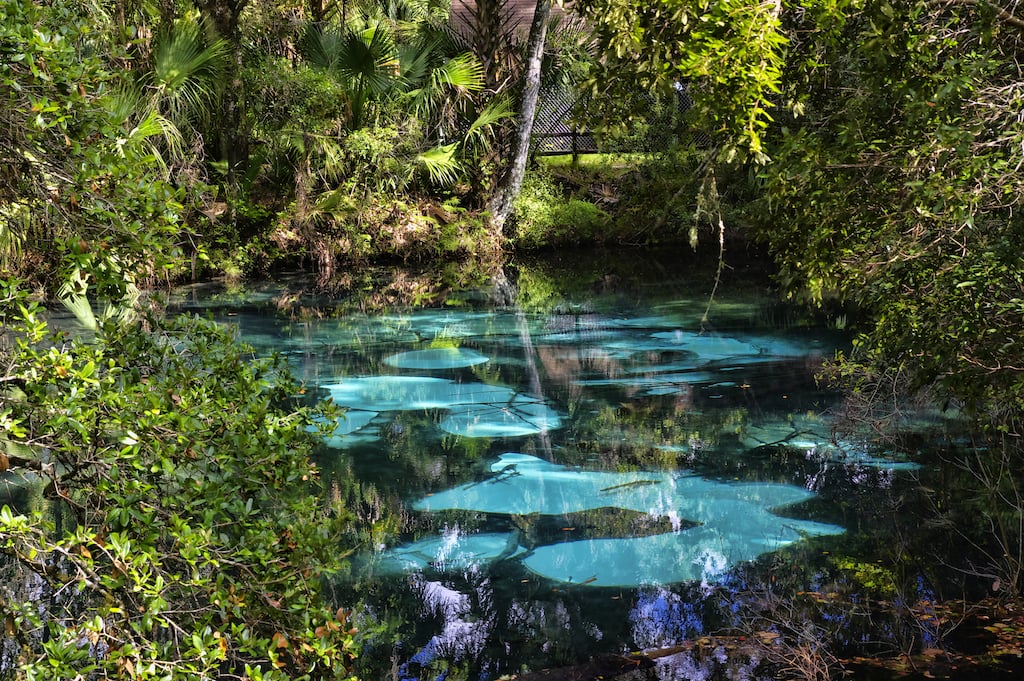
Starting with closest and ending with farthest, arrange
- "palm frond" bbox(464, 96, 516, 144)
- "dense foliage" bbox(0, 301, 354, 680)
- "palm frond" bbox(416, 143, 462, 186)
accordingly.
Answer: "dense foliage" bbox(0, 301, 354, 680)
"palm frond" bbox(416, 143, 462, 186)
"palm frond" bbox(464, 96, 516, 144)

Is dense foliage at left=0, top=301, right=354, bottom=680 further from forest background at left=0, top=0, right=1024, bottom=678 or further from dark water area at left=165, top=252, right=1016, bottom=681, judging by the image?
dark water area at left=165, top=252, right=1016, bottom=681

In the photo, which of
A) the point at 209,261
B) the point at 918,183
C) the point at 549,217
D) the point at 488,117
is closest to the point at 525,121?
the point at 488,117

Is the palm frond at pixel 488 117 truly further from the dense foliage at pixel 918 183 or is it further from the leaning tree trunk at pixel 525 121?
the dense foliage at pixel 918 183

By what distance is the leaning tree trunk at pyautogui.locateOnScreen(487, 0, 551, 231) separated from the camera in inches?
622

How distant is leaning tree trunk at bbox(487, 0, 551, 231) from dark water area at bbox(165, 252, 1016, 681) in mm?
5536

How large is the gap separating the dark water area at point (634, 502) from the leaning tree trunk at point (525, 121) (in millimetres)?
5536

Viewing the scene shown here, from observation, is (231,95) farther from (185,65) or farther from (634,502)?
(634,502)

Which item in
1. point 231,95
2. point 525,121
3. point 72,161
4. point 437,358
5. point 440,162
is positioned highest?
point 231,95

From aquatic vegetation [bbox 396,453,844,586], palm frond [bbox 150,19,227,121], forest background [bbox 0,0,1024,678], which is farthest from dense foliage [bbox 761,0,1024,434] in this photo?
palm frond [bbox 150,19,227,121]

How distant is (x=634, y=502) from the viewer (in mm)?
6707

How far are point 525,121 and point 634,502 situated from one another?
1101 centimetres

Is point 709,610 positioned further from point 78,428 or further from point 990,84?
point 78,428

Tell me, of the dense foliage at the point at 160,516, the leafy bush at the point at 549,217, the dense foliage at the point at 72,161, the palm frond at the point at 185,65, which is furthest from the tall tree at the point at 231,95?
the dense foliage at the point at 160,516

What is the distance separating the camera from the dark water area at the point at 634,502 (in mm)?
4871
